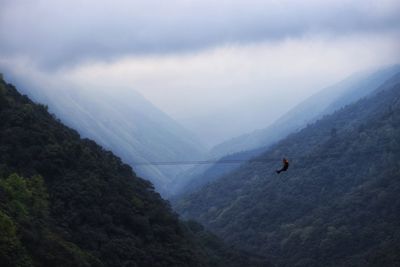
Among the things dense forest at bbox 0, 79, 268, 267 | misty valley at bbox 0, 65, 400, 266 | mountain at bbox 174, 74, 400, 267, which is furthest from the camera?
mountain at bbox 174, 74, 400, 267

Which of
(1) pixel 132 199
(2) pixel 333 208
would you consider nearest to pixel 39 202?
(1) pixel 132 199

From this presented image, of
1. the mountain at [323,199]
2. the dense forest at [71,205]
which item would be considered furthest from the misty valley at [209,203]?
the mountain at [323,199]

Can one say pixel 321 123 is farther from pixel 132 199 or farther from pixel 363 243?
pixel 132 199

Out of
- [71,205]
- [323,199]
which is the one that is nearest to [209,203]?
[323,199]

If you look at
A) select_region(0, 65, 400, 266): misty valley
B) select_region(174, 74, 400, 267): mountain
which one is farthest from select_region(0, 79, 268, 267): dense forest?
select_region(174, 74, 400, 267): mountain

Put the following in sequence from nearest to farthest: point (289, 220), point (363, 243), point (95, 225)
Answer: point (95, 225) → point (363, 243) → point (289, 220)

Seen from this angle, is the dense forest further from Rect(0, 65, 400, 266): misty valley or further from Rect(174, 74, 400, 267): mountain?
Rect(174, 74, 400, 267): mountain

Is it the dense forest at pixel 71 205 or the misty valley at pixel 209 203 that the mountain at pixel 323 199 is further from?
the dense forest at pixel 71 205

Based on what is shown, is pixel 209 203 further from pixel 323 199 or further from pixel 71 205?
pixel 71 205
